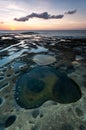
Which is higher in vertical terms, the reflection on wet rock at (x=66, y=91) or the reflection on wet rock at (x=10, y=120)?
the reflection on wet rock at (x=66, y=91)

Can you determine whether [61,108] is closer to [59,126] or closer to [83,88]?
[59,126]

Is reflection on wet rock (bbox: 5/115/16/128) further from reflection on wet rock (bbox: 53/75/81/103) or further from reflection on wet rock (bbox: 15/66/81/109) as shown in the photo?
reflection on wet rock (bbox: 53/75/81/103)

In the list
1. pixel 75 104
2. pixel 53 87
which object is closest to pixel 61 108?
pixel 75 104

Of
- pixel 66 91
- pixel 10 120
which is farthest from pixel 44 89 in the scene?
pixel 10 120

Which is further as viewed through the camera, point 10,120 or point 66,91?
point 66,91

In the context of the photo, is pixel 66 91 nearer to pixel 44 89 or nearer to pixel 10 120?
pixel 44 89

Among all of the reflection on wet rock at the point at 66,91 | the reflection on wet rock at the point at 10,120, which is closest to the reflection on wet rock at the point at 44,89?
the reflection on wet rock at the point at 66,91

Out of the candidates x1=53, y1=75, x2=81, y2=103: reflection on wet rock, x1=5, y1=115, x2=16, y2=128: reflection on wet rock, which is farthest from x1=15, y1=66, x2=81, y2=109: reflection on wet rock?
x1=5, y1=115, x2=16, y2=128: reflection on wet rock

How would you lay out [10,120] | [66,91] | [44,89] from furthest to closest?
[44,89] → [66,91] → [10,120]

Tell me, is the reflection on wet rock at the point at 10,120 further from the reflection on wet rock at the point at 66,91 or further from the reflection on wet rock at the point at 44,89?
the reflection on wet rock at the point at 66,91
